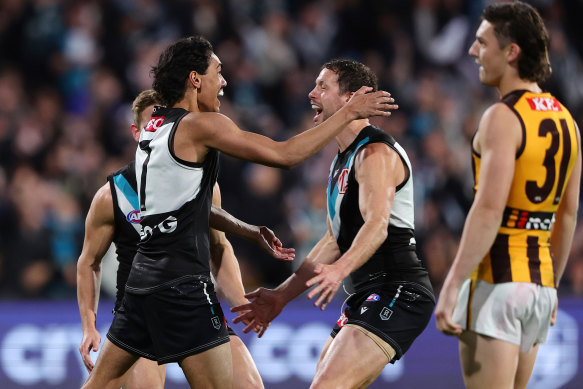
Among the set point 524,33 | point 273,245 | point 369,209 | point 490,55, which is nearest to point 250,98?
point 273,245

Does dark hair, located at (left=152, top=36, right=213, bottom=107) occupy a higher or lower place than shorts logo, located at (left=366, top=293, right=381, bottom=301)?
higher

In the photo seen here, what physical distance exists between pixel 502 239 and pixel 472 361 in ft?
1.97

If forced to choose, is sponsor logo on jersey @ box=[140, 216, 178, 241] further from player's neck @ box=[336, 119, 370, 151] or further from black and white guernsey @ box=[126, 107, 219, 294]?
player's neck @ box=[336, 119, 370, 151]

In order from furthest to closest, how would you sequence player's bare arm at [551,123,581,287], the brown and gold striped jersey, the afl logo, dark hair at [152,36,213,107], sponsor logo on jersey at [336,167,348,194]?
1. the afl logo
2. sponsor logo on jersey at [336,167,348,194]
3. dark hair at [152,36,213,107]
4. player's bare arm at [551,123,581,287]
5. the brown and gold striped jersey

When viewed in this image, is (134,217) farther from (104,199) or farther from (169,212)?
(169,212)

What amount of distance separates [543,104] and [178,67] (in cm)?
206

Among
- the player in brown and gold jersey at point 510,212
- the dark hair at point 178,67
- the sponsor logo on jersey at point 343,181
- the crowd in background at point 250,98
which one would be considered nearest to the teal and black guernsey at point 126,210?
the dark hair at point 178,67

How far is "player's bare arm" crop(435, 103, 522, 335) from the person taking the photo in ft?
13.0

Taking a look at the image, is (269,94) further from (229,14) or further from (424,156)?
(424,156)

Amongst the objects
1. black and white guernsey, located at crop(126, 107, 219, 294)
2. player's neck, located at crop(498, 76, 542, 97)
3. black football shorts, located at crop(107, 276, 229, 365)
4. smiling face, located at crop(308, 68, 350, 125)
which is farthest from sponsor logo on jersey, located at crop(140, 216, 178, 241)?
player's neck, located at crop(498, 76, 542, 97)

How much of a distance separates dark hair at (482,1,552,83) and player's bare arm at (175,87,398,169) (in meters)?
0.78

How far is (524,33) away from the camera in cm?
414

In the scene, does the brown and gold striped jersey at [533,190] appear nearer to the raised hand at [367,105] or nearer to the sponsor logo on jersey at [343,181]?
the raised hand at [367,105]

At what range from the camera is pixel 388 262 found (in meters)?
5.36
